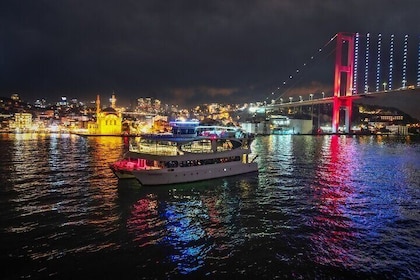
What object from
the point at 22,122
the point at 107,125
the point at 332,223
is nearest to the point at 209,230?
the point at 332,223

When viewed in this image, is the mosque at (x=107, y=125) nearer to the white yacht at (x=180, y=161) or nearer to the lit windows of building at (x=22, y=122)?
the lit windows of building at (x=22, y=122)

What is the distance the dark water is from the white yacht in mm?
972

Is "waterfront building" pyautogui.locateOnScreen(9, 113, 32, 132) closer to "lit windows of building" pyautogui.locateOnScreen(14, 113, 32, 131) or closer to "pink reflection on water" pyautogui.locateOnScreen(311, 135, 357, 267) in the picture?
"lit windows of building" pyautogui.locateOnScreen(14, 113, 32, 131)

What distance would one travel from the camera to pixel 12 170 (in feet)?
106

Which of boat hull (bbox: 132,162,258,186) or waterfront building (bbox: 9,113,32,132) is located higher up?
waterfront building (bbox: 9,113,32,132)

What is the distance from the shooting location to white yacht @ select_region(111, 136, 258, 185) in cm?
2363

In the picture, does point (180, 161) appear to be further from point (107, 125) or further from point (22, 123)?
point (22, 123)

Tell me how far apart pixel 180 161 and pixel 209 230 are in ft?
33.6

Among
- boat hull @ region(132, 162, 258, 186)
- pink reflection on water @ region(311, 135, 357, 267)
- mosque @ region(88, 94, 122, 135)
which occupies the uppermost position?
mosque @ region(88, 94, 122, 135)

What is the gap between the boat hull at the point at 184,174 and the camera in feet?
76.3

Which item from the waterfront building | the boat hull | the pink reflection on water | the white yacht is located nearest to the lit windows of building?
the waterfront building

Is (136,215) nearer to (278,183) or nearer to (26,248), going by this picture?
(26,248)

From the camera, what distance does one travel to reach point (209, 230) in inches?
579

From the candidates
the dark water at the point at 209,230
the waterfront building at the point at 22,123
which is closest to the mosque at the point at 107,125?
the waterfront building at the point at 22,123
